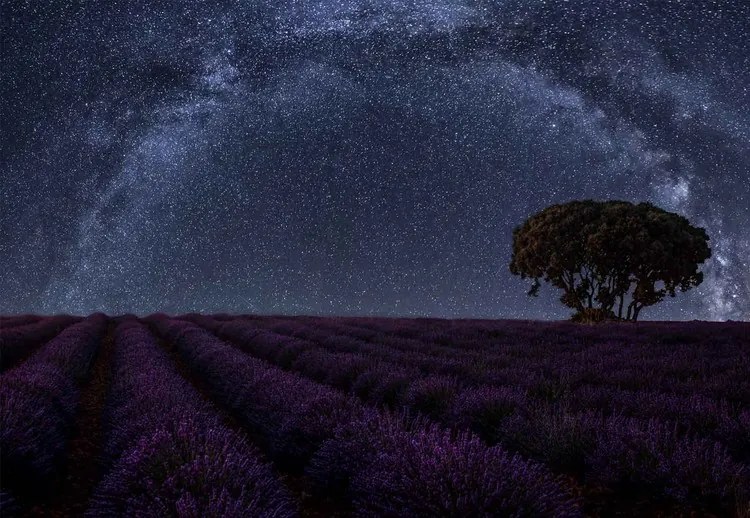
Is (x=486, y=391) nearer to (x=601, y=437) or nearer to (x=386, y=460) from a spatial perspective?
(x=601, y=437)

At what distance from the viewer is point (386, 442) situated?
12.0 ft

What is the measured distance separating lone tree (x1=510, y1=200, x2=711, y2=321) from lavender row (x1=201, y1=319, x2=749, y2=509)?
771 inches

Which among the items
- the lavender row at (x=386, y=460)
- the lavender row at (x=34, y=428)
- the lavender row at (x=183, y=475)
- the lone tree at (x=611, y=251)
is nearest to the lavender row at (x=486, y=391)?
the lavender row at (x=386, y=460)

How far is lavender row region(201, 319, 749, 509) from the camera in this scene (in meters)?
3.43

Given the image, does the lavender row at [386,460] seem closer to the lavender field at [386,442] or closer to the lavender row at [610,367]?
the lavender field at [386,442]

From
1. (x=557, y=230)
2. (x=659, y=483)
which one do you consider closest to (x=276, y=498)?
(x=659, y=483)

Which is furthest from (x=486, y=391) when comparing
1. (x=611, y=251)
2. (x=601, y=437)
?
(x=611, y=251)

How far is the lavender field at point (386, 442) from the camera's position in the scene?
2893mm

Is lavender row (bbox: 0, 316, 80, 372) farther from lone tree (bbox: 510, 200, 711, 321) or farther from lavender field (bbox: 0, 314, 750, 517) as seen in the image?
lone tree (bbox: 510, 200, 711, 321)

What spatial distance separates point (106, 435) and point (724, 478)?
501cm

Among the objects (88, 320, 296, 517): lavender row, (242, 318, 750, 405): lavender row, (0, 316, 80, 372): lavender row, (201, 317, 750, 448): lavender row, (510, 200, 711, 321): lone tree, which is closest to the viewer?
(88, 320, 296, 517): lavender row

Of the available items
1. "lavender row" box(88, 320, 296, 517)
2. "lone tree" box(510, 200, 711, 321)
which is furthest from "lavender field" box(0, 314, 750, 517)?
"lone tree" box(510, 200, 711, 321)

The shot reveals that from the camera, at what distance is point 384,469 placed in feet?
10.4

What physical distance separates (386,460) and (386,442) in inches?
16.4
